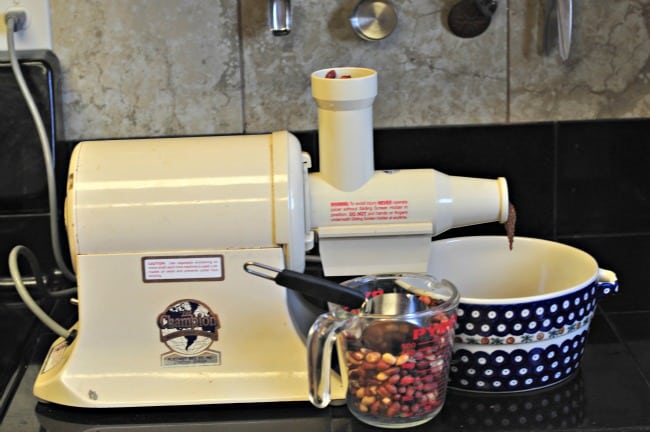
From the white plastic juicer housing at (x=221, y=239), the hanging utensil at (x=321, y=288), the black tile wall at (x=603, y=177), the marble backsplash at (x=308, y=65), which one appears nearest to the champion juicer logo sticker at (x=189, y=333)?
→ the white plastic juicer housing at (x=221, y=239)

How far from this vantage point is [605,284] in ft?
4.29

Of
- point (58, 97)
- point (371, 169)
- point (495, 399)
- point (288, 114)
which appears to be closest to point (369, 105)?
point (371, 169)

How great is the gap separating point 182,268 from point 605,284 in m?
0.56

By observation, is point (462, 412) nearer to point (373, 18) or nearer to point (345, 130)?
point (345, 130)

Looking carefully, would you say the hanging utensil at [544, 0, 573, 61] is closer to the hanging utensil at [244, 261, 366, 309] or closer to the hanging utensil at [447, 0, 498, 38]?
the hanging utensil at [447, 0, 498, 38]

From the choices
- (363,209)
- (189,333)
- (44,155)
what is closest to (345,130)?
(363,209)

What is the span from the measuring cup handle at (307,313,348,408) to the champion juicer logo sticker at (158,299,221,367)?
0.15 meters

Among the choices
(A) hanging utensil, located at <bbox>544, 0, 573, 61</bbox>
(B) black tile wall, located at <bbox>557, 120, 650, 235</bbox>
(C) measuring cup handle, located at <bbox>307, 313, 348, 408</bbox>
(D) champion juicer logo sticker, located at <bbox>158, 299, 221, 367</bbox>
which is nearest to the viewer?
(C) measuring cup handle, located at <bbox>307, 313, 348, 408</bbox>

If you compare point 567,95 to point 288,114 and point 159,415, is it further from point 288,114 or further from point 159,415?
point 159,415

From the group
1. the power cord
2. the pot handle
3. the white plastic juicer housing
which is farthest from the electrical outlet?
the pot handle

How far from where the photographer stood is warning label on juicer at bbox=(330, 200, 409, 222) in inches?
49.4

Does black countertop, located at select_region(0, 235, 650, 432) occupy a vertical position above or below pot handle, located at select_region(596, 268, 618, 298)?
below

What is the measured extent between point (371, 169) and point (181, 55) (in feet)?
1.35

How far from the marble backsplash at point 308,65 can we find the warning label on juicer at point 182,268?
14.6 inches
